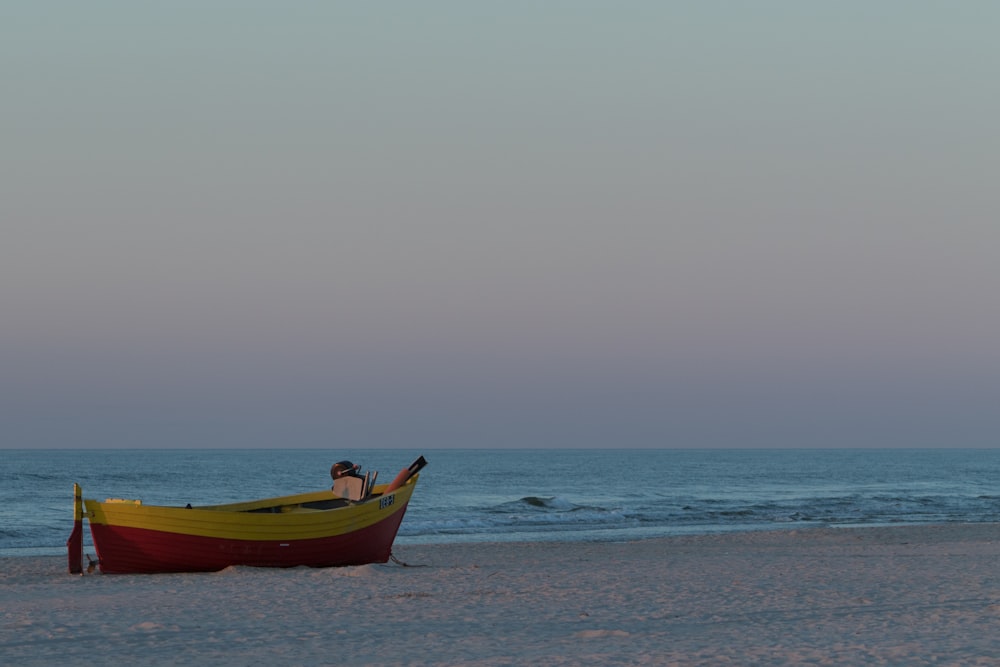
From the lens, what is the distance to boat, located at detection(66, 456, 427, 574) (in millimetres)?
16422

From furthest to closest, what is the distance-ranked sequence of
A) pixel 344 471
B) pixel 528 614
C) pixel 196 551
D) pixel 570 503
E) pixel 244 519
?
pixel 570 503 < pixel 344 471 < pixel 244 519 < pixel 196 551 < pixel 528 614

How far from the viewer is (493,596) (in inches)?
517

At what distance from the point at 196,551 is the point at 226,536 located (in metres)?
0.47

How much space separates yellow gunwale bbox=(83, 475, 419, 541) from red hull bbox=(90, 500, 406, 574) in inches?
3.3

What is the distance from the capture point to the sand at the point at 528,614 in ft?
30.3

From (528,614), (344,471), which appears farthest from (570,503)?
(528,614)

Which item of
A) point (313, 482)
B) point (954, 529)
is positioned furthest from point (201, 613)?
point (313, 482)

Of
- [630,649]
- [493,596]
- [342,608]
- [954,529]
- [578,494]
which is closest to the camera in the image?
[630,649]

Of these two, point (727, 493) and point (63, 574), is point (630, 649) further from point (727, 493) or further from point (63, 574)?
point (727, 493)

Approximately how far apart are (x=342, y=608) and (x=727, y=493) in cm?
4841

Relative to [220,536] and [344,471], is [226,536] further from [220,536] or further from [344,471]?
[344,471]

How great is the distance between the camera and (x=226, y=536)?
16656 mm

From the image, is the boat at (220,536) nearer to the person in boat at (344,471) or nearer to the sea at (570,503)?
the person in boat at (344,471)

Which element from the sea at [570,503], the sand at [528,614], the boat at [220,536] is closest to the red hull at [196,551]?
the boat at [220,536]
